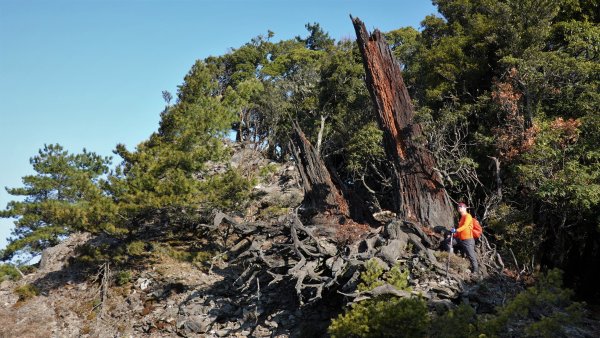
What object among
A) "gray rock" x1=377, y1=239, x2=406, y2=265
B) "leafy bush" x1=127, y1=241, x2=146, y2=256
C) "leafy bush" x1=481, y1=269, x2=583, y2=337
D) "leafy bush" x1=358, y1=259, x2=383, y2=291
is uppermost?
"leafy bush" x1=127, y1=241, x2=146, y2=256

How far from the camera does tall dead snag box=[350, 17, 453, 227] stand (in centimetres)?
1305

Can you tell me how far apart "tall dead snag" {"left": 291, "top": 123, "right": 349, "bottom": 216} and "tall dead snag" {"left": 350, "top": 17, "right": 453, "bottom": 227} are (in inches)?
75.7

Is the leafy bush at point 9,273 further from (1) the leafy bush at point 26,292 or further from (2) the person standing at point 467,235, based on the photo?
(2) the person standing at point 467,235

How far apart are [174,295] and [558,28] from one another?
14.7 metres

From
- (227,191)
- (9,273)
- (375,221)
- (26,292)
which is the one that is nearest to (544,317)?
(375,221)

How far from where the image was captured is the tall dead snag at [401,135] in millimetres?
13055

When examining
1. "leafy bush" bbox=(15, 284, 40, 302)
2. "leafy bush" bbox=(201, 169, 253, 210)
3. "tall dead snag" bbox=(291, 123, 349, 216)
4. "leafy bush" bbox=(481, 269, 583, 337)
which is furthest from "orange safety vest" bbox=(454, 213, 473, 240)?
"leafy bush" bbox=(15, 284, 40, 302)

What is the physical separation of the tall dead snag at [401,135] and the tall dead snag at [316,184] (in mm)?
1922

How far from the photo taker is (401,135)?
43.6 ft

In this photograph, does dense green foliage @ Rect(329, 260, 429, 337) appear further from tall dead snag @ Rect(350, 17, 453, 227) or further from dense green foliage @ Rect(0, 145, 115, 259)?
dense green foliage @ Rect(0, 145, 115, 259)

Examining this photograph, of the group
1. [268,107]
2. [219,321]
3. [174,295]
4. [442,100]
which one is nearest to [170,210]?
[174,295]

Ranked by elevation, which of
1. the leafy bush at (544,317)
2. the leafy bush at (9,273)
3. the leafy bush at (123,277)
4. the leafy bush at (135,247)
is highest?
the leafy bush at (9,273)

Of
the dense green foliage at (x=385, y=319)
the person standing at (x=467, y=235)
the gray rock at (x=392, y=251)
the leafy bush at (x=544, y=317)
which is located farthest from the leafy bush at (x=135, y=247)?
the leafy bush at (x=544, y=317)

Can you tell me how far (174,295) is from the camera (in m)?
15.3
